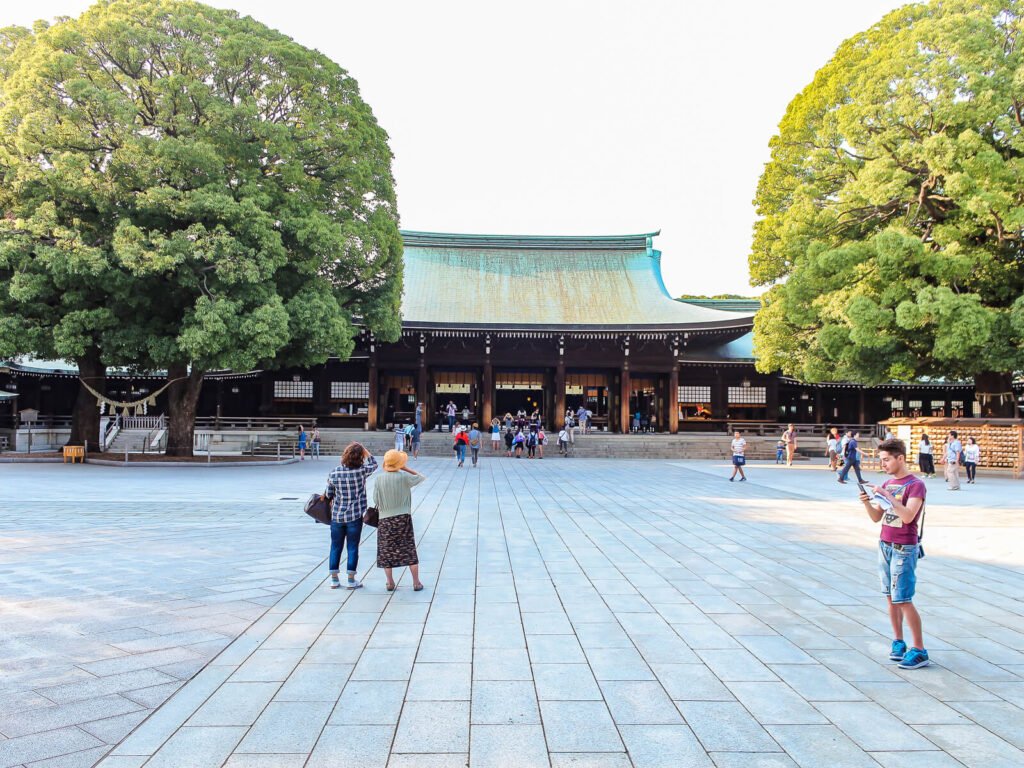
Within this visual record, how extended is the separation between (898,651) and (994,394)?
2093 centimetres

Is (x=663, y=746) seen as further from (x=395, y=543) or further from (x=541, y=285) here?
(x=541, y=285)

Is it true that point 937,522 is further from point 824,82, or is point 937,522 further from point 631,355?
point 631,355

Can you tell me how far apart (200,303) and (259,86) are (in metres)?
7.04

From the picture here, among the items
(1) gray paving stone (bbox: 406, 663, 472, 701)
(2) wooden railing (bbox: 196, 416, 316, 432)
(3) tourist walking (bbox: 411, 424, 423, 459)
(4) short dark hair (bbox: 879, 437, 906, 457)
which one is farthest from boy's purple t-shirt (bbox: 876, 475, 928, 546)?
(2) wooden railing (bbox: 196, 416, 316, 432)

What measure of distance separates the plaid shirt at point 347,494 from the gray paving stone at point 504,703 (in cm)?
262

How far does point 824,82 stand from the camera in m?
22.4

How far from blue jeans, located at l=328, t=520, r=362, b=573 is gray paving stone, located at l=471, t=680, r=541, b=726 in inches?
101

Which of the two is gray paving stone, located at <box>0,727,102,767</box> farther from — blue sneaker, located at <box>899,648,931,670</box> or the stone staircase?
the stone staircase

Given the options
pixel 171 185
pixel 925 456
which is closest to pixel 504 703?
pixel 171 185

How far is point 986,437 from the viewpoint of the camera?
790 inches

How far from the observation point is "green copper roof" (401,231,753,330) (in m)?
29.9

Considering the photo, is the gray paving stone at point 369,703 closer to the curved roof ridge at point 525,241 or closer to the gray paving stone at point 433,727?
the gray paving stone at point 433,727

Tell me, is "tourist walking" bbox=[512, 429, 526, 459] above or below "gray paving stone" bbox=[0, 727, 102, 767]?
above

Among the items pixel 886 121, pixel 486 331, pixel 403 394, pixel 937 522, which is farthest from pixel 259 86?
pixel 937 522
